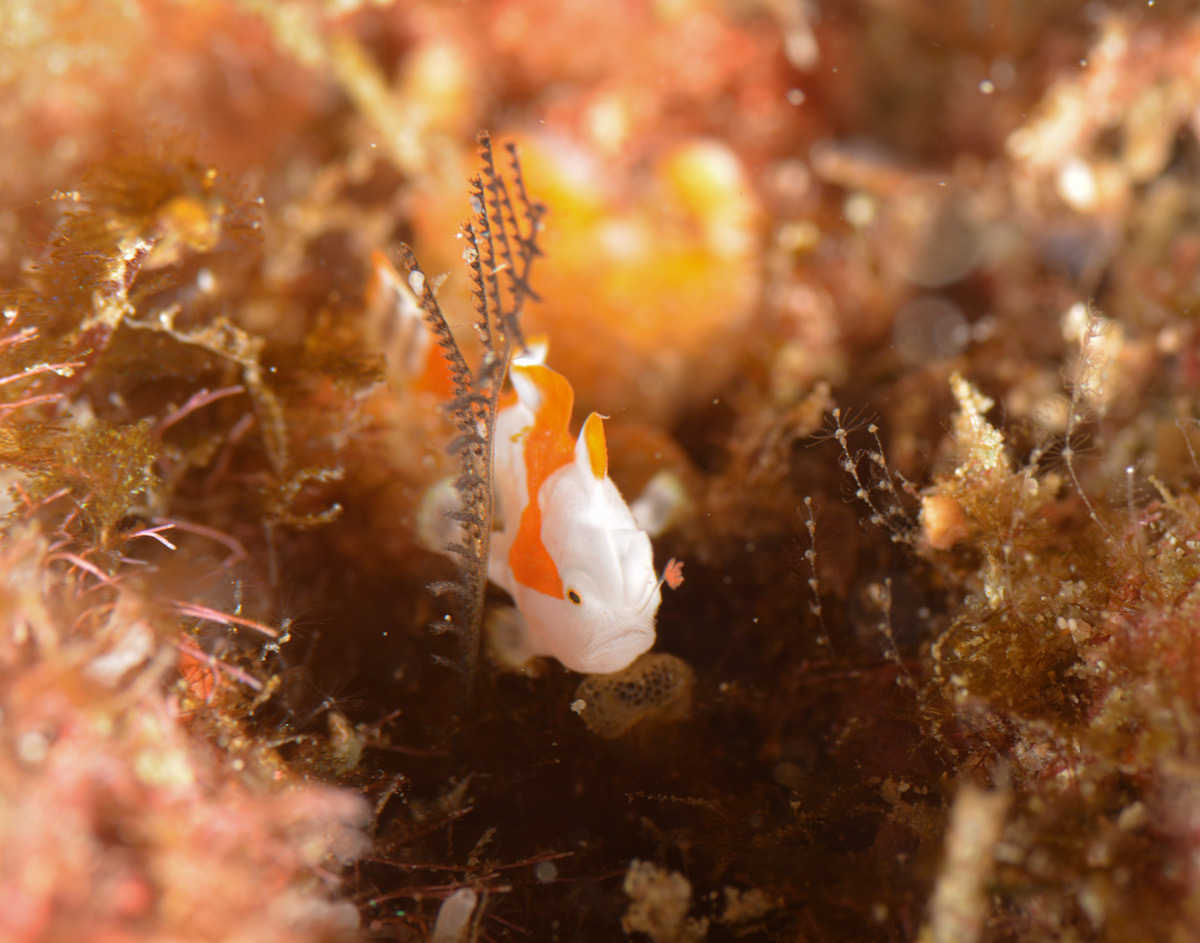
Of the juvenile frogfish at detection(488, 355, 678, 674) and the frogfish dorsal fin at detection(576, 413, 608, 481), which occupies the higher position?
the frogfish dorsal fin at detection(576, 413, 608, 481)

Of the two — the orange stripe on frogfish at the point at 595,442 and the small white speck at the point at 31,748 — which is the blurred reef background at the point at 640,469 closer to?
the small white speck at the point at 31,748

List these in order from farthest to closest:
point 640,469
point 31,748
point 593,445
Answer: point 640,469 → point 593,445 → point 31,748

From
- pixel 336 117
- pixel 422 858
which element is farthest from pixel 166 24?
pixel 422 858

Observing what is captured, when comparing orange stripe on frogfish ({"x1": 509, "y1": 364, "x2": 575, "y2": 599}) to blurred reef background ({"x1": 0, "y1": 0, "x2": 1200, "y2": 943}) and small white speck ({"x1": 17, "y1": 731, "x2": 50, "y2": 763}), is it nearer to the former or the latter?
blurred reef background ({"x1": 0, "y1": 0, "x2": 1200, "y2": 943})

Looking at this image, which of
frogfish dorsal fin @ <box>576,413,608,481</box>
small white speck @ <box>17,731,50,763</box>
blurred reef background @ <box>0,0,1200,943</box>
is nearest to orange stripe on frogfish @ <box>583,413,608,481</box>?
frogfish dorsal fin @ <box>576,413,608,481</box>

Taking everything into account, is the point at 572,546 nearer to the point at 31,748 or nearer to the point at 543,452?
the point at 543,452

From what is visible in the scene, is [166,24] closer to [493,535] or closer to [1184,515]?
[493,535]

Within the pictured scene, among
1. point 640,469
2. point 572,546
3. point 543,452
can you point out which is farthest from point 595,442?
point 640,469
